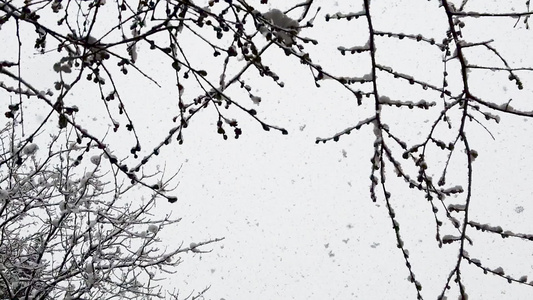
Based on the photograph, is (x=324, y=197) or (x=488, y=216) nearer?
(x=488, y=216)

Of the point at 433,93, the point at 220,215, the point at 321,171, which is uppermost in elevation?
the point at 433,93

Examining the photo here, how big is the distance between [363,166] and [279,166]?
6.15ft

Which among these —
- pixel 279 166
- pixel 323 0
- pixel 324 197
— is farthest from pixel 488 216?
pixel 323 0

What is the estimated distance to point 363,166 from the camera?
10.7 metres

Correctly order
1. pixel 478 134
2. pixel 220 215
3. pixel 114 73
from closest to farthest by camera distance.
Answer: pixel 220 215 < pixel 478 134 < pixel 114 73

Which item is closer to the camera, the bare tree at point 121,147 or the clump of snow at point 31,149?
the clump of snow at point 31,149

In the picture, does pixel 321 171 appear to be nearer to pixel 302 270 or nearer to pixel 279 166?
pixel 279 166

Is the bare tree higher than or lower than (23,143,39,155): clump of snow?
higher

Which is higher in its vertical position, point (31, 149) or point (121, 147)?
point (121, 147)

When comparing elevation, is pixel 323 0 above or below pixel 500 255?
above

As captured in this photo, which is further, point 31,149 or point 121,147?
point 121,147

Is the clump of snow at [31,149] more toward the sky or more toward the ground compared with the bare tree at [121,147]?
more toward the ground

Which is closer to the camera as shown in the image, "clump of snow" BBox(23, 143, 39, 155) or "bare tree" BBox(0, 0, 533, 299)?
"clump of snow" BBox(23, 143, 39, 155)

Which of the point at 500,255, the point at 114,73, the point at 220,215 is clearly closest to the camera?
the point at 500,255
